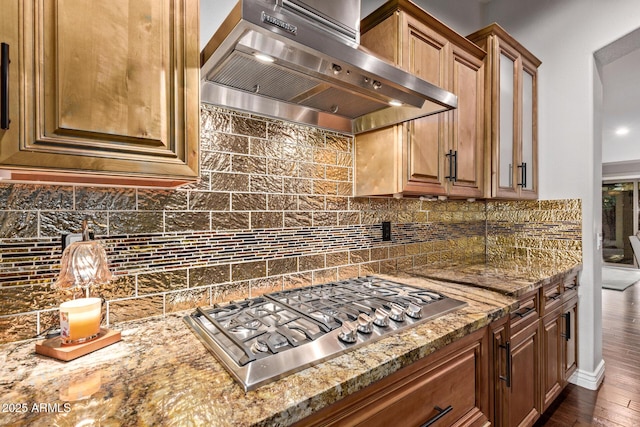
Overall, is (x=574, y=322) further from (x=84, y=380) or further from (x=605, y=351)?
(x=84, y=380)

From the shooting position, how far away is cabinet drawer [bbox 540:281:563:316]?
6.05ft

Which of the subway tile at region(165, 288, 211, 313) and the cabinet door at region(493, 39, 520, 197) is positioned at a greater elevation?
the cabinet door at region(493, 39, 520, 197)

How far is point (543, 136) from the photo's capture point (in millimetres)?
2615

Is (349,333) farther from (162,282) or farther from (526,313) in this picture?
(526,313)

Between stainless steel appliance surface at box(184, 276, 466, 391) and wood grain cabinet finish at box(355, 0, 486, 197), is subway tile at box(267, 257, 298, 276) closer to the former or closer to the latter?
stainless steel appliance surface at box(184, 276, 466, 391)

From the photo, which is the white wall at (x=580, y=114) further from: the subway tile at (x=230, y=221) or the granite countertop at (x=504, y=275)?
the subway tile at (x=230, y=221)

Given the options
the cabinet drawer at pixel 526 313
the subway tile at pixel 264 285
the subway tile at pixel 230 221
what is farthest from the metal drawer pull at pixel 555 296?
the subway tile at pixel 230 221

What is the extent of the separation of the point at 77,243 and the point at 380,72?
115cm

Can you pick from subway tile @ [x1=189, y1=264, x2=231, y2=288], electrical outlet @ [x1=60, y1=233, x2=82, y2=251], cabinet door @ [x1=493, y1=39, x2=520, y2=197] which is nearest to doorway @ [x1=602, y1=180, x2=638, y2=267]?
cabinet door @ [x1=493, y1=39, x2=520, y2=197]

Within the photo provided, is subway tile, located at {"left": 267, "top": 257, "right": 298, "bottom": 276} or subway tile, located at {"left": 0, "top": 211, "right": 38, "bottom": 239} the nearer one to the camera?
subway tile, located at {"left": 0, "top": 211, "right": 38, "bottom": 239}

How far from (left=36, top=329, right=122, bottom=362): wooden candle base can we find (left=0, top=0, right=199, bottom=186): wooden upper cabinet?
48 cm

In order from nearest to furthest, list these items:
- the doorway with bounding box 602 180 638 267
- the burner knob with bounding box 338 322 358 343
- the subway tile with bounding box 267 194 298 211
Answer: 1. the burner knob with bounding box 338 322 358 343
2. the subway tile with bounding box 267 194 298 211
3. the doorway with bounding box 602 180 638 267

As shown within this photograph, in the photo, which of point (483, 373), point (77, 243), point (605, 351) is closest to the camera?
point (77, 243)

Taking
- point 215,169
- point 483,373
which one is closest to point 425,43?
point 215,169
